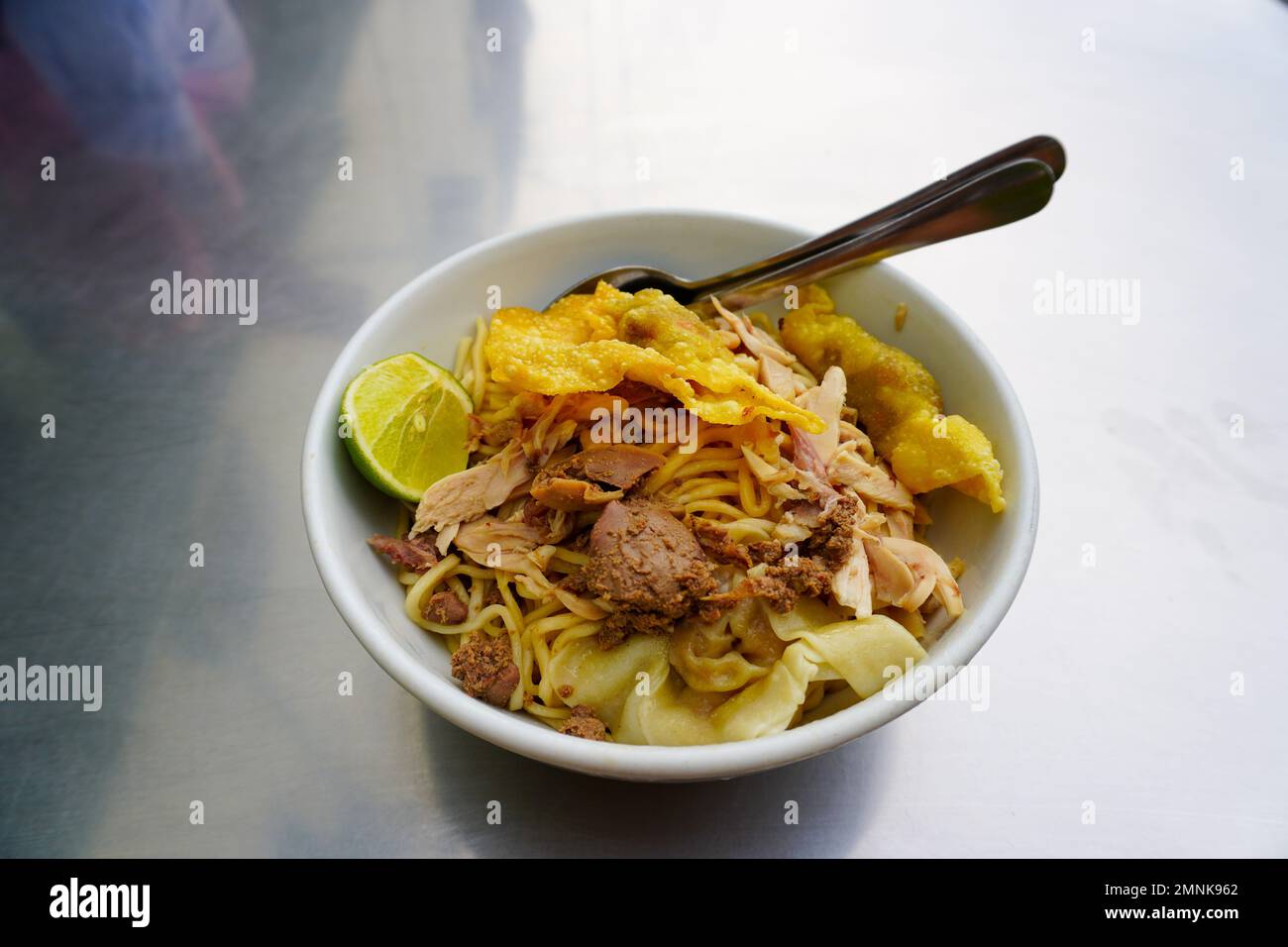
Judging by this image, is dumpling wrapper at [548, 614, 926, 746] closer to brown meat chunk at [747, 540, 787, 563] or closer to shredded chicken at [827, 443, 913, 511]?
brown meat chunk at [747, 540, 787, 563]

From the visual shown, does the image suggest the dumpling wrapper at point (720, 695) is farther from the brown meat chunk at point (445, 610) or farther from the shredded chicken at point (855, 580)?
the brown meat chunk at point (445, 610)

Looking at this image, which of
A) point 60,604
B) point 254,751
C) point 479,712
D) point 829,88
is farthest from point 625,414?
point 829,88

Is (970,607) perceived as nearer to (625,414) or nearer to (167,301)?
(625,414)

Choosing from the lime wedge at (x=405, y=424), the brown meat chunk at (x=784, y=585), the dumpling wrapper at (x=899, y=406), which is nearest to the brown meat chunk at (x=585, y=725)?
the brown meat chunk at (x=784, y=585)

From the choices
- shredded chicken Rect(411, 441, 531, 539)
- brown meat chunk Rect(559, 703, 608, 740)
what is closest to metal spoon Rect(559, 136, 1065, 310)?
shredded chicken Rect(411, 441, 531, 539)

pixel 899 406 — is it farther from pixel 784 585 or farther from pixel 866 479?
pixel 784 585
